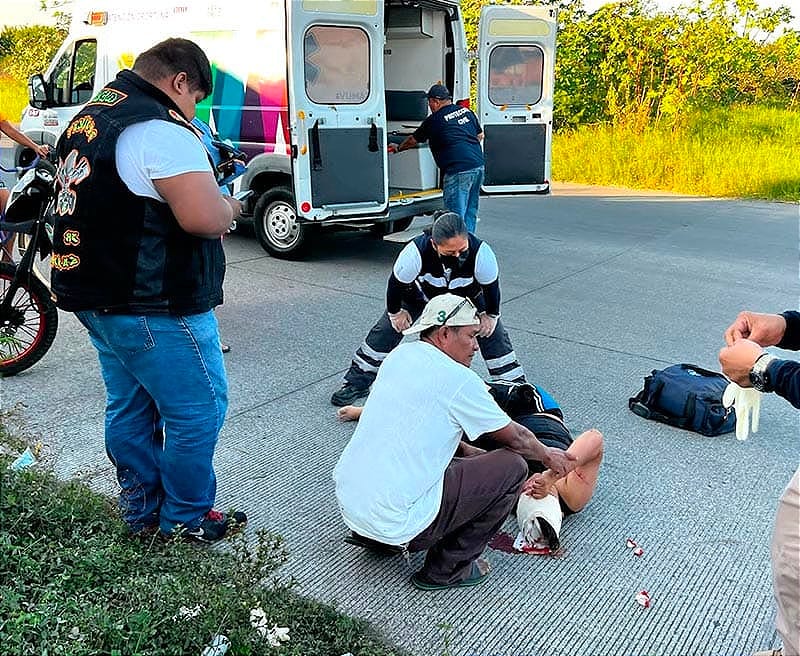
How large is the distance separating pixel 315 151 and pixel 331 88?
0.67 metres

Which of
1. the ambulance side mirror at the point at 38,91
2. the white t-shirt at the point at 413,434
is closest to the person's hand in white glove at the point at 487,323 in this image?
the white t-shirt at the point at 413,434

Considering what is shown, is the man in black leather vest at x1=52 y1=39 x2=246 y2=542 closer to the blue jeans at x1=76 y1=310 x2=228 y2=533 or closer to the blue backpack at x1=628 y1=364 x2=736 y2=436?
the blue jeans at x1=76 y1=310 x2=228 y2=533

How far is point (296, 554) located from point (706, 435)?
2575 mm

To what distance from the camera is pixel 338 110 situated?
774cm

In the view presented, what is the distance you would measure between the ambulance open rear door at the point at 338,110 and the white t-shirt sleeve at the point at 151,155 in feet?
16.1

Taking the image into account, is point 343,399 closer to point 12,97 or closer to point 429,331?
point 429,331

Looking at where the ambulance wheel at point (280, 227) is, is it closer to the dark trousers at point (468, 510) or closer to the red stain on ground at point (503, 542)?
the red stain on ground at point (503, 542)

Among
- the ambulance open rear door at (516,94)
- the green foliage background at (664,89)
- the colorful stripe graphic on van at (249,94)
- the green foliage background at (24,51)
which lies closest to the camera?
the colorful stripe graphic on van at (249,94)

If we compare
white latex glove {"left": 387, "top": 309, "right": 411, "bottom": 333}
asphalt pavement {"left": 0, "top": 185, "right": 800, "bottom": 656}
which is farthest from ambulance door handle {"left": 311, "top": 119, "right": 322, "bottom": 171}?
white latex glove {"left": 387, "top": 309, "right": 411, "bottom": 333}

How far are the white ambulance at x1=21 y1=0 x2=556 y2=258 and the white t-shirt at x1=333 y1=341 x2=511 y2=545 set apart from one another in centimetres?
508

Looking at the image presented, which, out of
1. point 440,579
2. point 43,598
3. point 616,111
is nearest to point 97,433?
point 43,598

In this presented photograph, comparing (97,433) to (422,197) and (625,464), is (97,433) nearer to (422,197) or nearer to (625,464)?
(625,464)

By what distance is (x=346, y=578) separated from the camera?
3201 mm

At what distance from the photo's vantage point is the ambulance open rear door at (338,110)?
7555mm
